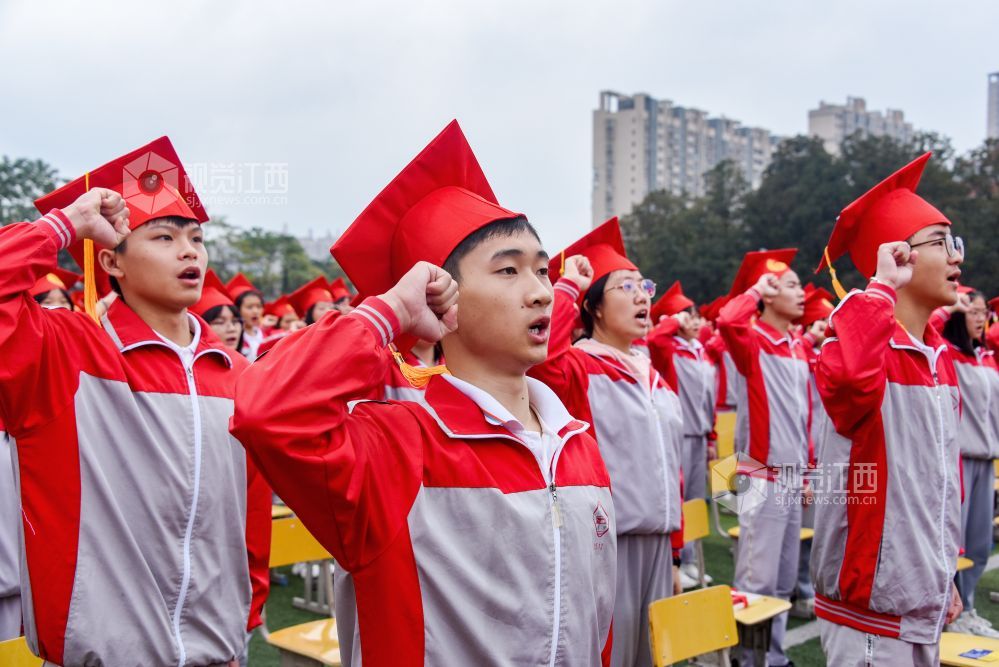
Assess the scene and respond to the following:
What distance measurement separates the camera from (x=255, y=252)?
158ft

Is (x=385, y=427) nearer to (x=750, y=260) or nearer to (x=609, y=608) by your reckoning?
(x=609, y=608)

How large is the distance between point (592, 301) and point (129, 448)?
2576 millimetres

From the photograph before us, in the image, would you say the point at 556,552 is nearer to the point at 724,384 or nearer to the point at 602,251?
the point at 602,251

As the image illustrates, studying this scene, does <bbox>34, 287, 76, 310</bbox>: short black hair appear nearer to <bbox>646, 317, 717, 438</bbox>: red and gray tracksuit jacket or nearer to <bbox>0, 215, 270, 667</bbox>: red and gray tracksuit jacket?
<bbox>0, 215, 270, 667</bbox>: red and gray tracksuit jacket

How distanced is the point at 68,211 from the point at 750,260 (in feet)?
16.5

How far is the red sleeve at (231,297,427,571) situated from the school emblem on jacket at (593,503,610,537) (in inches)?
18.8

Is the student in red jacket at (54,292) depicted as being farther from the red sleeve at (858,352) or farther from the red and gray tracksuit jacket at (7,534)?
the red sleeve at (858,352)

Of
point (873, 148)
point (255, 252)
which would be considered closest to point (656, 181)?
point (255, 252)

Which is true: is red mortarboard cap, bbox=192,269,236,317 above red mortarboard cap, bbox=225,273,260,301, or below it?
below

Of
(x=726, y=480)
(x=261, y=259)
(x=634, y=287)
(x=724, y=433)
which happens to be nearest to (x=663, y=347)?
(x=726, y=480)

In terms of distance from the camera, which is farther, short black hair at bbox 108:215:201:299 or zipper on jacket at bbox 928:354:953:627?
zipper on jacket at bbox 928:354:953:627

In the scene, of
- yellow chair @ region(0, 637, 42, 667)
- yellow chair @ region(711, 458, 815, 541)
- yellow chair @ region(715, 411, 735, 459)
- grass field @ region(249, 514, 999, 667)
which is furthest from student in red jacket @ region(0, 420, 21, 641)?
yellow chair @ region(715, 411, 735, 459)

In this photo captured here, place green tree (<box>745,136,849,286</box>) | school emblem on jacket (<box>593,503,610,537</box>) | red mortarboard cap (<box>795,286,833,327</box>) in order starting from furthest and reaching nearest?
1. green tree (<box>745,136,849,286</box>)
2. red mortarboard cap (<box>795,286,833,327</box>)
3. school emblem on jacket (<box>593,503,610,537</box>)

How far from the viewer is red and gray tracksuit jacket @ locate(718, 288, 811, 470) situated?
6.10 meters
